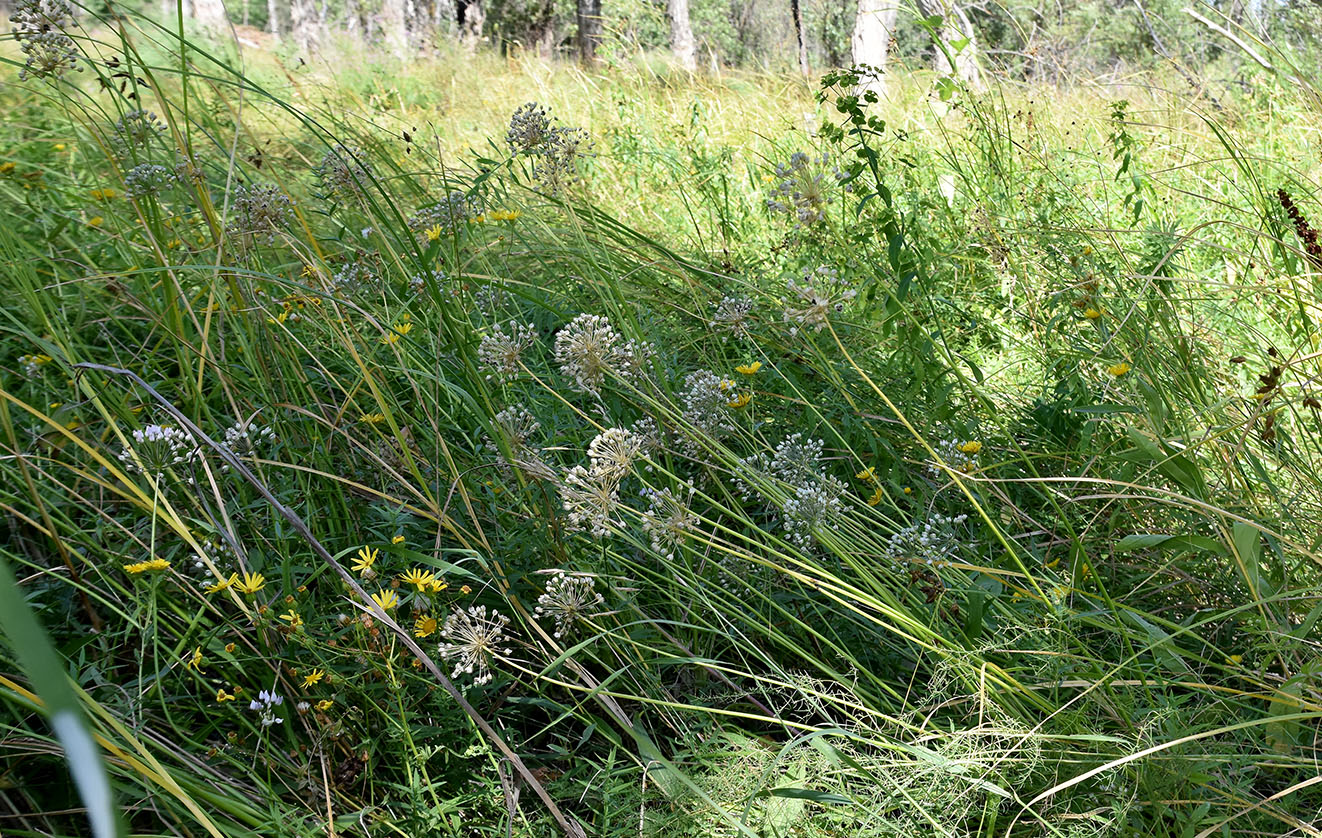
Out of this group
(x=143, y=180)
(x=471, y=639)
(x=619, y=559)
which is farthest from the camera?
(x=143, y=180)

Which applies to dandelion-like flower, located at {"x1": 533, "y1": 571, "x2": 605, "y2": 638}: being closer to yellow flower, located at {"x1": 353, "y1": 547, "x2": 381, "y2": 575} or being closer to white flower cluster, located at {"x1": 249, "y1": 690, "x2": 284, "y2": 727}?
yellow flower, located at {"x1": 353, "y1": 547, "x2": 381, "y2": 575}

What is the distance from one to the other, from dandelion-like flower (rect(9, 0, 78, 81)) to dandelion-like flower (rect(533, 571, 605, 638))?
1296 mm

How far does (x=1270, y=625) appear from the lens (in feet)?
4.58

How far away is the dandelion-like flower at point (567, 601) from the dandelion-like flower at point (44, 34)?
130cm

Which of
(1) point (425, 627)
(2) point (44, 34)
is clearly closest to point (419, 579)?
(1) point (425, 627)

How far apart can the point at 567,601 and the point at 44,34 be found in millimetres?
1407

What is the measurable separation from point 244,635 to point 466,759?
0.41 meters

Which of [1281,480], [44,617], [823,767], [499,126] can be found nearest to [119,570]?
[44,617]

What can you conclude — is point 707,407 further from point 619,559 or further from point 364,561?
point 364,561

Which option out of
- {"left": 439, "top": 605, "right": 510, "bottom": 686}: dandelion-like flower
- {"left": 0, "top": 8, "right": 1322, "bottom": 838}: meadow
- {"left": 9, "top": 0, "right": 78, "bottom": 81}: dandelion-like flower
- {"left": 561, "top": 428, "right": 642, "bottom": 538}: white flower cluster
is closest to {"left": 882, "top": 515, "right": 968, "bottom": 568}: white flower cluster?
{"left": 0, "top": 8, "right": 1322, "bottom": 838}: meadow

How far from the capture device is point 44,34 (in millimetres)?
1658

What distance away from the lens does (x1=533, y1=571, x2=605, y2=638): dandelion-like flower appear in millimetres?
1361

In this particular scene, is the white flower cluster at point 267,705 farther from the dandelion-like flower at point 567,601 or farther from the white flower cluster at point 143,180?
the white flower cluster at point 143,180

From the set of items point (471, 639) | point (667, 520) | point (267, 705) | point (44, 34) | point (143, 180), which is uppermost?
point (44, 34)
